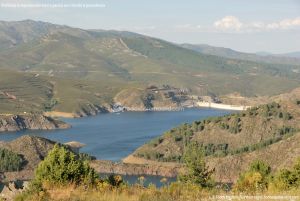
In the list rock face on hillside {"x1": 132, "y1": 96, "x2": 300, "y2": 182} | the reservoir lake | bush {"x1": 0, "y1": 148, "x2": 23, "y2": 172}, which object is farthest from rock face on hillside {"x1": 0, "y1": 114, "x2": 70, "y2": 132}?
bush {"x1": 0, "y1": 148, "x2": 23, "y2": 172}

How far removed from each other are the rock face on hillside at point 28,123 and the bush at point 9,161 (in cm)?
7050

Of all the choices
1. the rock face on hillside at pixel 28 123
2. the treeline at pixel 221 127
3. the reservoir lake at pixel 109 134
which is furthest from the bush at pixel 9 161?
the rock face on hillside at pixel 28 123

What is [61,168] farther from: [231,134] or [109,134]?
[109,134]

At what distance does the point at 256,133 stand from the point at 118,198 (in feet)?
350

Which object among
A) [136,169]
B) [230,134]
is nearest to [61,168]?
[136,169]

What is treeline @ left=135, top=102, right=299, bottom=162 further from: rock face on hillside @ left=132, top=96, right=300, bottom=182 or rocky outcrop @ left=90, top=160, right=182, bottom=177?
rocky outcrop @ left=90, top=160, right=182, bottom=177

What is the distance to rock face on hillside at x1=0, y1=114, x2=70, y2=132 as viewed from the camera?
169m

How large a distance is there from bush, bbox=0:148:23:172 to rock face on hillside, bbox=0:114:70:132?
70.5 metres

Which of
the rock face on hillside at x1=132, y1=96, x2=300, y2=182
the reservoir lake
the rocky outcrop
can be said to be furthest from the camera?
the reservoir lake

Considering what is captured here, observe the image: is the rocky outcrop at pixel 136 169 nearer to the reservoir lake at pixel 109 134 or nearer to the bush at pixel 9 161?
the bush at pixel 9 161

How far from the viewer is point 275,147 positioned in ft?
303

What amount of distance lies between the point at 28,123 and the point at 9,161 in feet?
259

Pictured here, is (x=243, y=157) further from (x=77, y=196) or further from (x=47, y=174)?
(x=77, y=196)

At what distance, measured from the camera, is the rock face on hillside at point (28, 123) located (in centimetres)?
16862
